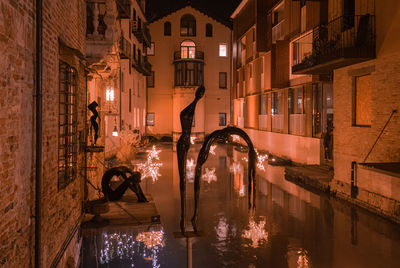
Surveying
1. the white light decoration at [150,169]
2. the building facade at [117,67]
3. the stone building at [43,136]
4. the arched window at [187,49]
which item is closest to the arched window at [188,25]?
the arched window at [187,49]

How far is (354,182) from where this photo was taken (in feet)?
41.5

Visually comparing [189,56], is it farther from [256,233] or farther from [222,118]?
[256,233]

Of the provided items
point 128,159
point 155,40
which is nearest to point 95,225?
point 128,159

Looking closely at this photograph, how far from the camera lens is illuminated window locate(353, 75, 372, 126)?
1276 cm

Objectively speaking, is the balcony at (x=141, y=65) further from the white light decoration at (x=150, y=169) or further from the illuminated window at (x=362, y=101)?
the illuminated window at (x=362, y=101)

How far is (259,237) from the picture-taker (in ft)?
29.2

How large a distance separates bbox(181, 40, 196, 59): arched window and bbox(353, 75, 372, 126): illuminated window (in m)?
29.6

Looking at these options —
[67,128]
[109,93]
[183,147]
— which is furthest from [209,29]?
[183,147]

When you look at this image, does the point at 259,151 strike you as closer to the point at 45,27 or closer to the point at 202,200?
the point at 202,200

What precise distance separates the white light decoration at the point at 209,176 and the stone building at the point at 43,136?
8829 mm

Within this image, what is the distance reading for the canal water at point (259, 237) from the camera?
7.50 m

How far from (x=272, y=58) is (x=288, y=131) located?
196 inches

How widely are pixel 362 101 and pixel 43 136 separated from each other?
11.1 m

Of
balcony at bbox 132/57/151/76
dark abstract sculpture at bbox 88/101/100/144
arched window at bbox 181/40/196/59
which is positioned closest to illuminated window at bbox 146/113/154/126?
balcony at bbox 132/57/151/76
